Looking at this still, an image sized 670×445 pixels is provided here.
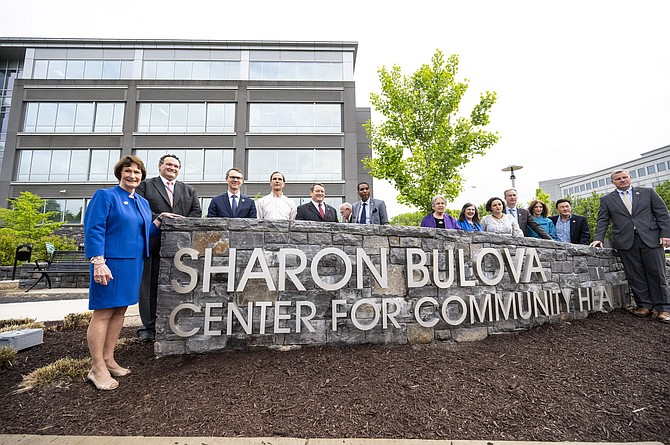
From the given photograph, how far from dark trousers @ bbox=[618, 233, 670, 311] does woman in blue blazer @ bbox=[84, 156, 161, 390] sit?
256 inches

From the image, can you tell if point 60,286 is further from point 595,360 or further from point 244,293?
point 595,360

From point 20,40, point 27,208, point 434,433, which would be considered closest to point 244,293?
point 434,433

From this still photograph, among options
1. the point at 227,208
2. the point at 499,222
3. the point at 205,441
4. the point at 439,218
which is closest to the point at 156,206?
the point at 227,208

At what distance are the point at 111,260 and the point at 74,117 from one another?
26240mm

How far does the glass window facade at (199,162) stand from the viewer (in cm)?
2108

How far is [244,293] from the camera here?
3.11 meters

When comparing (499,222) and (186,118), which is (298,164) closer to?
(186,118)

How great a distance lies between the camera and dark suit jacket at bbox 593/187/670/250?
177 inches

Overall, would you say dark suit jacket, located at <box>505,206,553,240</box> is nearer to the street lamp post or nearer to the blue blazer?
the blue blazer

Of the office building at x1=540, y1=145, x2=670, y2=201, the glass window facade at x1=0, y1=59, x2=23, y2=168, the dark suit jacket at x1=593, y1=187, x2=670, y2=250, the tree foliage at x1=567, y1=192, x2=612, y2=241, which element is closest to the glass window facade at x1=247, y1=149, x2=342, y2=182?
the dark suit jacket at x1=593, y1=187, x2=670, y2=250

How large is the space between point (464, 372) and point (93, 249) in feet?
10.5

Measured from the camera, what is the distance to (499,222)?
15.5 feet

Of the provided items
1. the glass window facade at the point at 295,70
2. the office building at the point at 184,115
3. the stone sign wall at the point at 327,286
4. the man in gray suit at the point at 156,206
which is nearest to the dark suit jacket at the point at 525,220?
the stone sign wall at the point at 327,286

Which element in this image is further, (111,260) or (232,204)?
(232,204)
